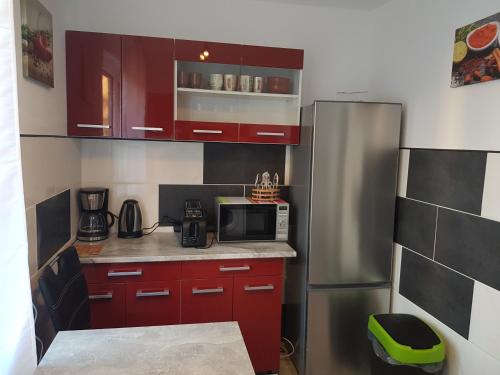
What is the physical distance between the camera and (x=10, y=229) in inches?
36.1

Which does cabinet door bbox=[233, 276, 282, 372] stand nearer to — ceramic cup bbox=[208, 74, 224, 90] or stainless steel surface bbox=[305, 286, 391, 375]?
stainless steel surface bbox=[305, 286, 391, 375]

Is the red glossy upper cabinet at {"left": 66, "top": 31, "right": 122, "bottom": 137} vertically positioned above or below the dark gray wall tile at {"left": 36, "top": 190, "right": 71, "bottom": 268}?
above

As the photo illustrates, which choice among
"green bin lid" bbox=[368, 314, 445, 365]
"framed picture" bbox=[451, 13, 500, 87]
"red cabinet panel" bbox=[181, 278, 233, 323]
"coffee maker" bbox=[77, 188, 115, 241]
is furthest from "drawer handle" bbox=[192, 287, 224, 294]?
"framed picture" bbox=[451, 13, 500, 87]

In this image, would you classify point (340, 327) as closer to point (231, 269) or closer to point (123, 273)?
point (231, 269)

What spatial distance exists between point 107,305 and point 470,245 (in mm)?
1961

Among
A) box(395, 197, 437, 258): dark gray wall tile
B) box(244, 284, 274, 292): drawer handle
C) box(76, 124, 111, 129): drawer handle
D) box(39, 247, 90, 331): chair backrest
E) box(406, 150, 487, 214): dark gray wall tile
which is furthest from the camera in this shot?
box(244, 284, 274, 292): drawer handle

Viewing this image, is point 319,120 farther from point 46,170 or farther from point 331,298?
point 46,170

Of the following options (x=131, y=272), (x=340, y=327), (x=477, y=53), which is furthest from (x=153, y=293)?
(x=477, y=53)

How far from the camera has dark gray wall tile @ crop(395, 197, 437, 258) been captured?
2066mm

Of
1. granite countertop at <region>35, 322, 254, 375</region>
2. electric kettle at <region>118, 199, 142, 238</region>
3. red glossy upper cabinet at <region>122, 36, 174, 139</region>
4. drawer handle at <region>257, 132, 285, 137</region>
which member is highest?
red glossy upper cabinet at <region>122, 36, 174, 139</region>

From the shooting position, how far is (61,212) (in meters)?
2.02

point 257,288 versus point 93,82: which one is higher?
point 93,82

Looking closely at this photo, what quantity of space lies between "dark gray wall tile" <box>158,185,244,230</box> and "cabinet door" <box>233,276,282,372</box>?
0.58m

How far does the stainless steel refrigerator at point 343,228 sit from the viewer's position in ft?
7.31
